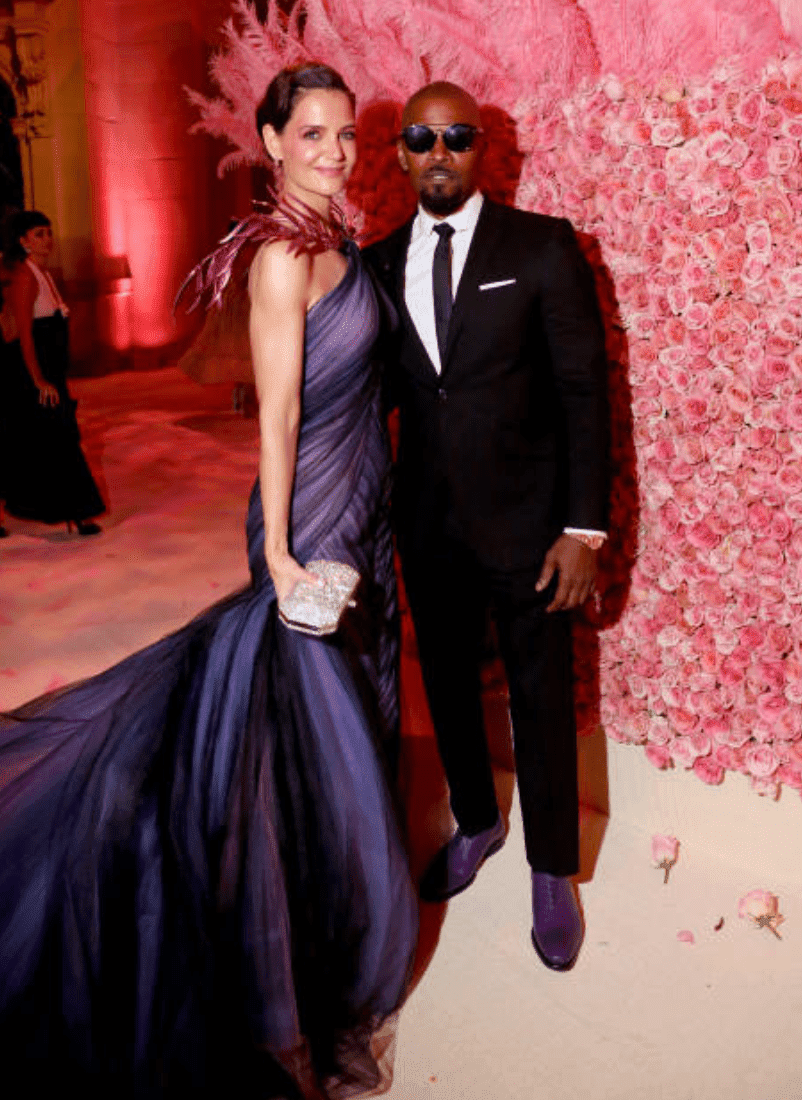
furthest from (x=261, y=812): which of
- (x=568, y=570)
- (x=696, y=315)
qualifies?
(x=696, y=315)

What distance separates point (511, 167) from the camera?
3.31 metres

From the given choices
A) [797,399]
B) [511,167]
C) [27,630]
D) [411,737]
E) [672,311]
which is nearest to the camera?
[797,399]

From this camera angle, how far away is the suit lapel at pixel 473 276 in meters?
2.63

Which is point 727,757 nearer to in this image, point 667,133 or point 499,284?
point 499,284

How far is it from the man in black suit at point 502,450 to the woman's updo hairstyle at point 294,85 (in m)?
0.22

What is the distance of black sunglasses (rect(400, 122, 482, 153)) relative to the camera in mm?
2574

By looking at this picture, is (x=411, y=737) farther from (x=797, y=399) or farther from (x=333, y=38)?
(x=333, y=38)

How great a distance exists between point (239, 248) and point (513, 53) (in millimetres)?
1151

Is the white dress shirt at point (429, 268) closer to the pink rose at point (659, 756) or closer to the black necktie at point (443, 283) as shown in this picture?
the black necktie at point (443, 283)

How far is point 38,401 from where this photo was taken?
23.2 feet

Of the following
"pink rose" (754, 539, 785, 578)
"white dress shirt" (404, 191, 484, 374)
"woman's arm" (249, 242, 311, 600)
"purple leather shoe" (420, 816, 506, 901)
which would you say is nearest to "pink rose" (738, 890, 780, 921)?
"purple leather shoe" (420, 816, 506, 901)

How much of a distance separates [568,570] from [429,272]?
768 millimetres

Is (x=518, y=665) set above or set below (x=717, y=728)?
above

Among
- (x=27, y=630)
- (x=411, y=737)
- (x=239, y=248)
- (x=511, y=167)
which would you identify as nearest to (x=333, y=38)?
(x=511, y=167)
